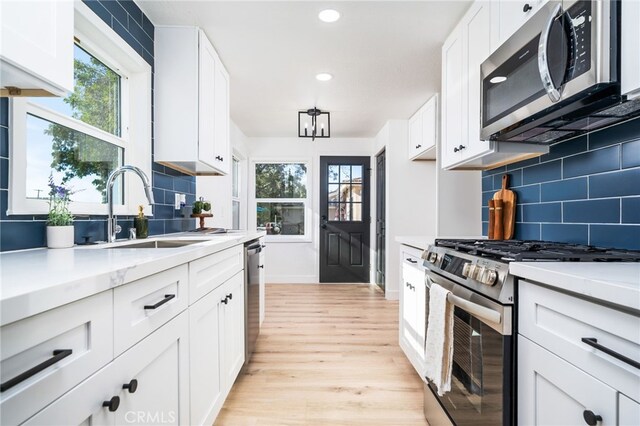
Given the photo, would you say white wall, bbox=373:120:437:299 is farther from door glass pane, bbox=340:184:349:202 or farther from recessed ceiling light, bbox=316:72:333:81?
recessed ceiling light, bbox=316:72:333:81

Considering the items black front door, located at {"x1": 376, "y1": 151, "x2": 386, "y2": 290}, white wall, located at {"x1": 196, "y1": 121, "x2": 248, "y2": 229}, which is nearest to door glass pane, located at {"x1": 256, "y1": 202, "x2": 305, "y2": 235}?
white wall, located at {"x1": 196, "y1": 121, "x2": 248, "y2": 229}

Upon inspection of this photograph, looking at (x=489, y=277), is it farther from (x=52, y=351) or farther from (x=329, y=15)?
(x=329, y=15)

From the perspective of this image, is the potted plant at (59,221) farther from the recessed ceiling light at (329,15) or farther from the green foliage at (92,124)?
the recessed ceiling light at (329,15)

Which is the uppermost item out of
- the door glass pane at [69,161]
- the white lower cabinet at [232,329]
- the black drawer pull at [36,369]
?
the door glass pane at [69,161]

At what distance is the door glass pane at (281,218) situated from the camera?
5.43 metres

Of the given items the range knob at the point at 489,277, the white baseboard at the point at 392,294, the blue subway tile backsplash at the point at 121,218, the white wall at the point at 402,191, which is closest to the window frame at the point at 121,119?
the blue subway tile backsplash at the point at 121,218

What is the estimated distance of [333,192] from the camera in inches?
211

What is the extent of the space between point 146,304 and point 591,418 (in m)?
1.15

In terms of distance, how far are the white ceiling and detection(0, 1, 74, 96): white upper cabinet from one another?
1188mm

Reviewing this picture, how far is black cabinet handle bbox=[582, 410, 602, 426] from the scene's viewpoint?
72cm

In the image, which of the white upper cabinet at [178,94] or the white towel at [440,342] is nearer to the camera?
the white towel at [440,342]

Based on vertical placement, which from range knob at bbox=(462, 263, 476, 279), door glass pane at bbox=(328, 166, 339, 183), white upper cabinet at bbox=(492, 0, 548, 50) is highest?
white upper cabinet at bbox=(492, 0, 548, 50)

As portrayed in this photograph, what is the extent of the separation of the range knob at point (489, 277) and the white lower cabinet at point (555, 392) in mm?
186

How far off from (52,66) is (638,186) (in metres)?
2.07
